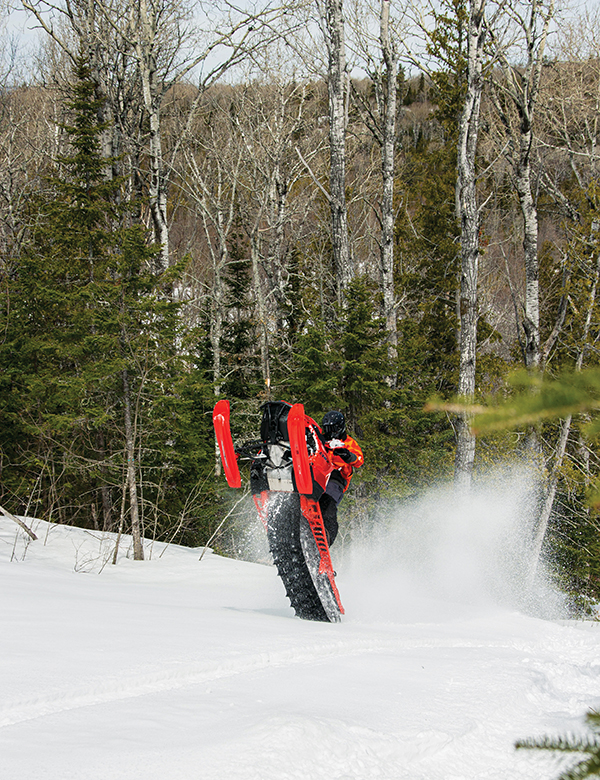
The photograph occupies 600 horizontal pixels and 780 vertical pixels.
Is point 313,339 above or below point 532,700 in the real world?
above

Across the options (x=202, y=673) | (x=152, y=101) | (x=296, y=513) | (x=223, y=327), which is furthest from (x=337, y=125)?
(x=202, y=673)

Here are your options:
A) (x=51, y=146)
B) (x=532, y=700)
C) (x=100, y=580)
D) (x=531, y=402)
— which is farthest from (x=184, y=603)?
(x=51, y=146)

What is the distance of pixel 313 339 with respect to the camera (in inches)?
466

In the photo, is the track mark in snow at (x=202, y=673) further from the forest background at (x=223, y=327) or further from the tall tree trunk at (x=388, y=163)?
the tall tree trunk at (x=388, y=163)

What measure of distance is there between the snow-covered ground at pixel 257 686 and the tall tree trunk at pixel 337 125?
830 cm

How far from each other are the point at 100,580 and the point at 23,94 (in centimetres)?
2389

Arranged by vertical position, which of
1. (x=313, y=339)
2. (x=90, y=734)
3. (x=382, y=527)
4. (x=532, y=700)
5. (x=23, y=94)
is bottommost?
(x=382, y=527)

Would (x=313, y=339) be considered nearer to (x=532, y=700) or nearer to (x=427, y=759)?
(x=532, y=700)

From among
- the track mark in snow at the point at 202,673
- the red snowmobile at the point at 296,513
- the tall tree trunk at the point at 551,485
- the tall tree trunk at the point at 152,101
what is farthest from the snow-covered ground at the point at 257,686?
the tall tree trunk at the point at 152,101

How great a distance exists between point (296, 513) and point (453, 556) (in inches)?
205

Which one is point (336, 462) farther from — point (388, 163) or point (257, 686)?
point (388, 163)

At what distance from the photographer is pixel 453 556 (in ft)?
34.1

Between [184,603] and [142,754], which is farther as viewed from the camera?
[184,603]

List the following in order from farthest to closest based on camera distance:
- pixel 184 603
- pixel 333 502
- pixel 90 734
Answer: pixel 333 502 < pixel 184 603 < pixel 90 734
